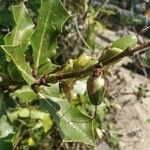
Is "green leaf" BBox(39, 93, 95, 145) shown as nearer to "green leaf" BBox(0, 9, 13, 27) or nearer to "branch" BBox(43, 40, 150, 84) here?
"branch" BBox(43, 40, 150, 84)

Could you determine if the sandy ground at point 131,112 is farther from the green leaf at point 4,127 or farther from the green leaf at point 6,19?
the green leaf at point 4,127

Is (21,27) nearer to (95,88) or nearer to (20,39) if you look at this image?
(20,39)

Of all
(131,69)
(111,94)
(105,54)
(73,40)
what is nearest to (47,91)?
(105,54)

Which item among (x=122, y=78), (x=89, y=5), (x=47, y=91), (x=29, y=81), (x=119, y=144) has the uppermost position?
(x=29, y=81)

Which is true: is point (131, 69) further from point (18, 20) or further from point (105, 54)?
point (105, 54)

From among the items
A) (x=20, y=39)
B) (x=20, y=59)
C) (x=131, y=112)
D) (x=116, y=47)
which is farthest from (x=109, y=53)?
(x=131, y=112)
